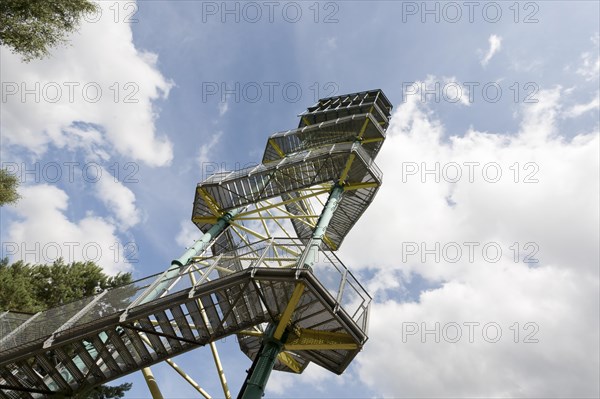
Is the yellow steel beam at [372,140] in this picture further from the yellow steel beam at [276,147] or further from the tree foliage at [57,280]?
the tree foliage at [57,280]

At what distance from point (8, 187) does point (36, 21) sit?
421 inches

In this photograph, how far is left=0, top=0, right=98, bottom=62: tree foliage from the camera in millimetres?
13102

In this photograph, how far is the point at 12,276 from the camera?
922 inches

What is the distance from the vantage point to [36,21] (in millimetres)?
13672

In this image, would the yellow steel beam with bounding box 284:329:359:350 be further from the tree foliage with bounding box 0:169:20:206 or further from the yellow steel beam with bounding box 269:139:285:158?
the tree foliage with bounding box 0:169:20:206

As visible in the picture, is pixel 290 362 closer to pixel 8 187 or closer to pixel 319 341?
pixel 319 341

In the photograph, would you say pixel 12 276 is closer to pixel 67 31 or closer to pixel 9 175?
pixel 9 175

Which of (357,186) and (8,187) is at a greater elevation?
(357,186)

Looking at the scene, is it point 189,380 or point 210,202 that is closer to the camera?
point 189,380

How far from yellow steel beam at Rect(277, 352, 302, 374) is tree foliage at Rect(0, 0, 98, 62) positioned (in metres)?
13.3

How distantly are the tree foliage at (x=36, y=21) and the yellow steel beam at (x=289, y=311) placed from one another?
1214cm

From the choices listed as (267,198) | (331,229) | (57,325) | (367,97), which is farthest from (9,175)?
(367,97)

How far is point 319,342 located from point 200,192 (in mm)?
9258

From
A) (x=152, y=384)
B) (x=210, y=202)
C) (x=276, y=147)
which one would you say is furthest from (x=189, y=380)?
(x=276, y=147)
